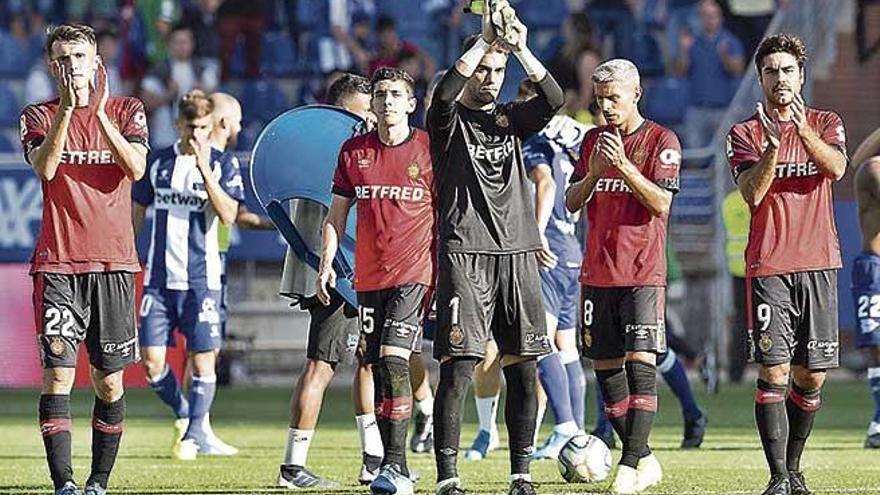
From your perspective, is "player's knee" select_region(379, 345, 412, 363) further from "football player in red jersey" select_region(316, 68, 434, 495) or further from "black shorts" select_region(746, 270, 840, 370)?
"black shorts" select_region(746, 270, 840, 370)

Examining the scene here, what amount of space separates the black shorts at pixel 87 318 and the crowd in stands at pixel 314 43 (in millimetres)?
14404

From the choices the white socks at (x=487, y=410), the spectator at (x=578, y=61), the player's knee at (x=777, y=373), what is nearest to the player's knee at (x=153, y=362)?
the white socks at (x=487, y=410)

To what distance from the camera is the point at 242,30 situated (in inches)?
992

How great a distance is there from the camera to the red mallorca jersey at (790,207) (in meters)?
8.92

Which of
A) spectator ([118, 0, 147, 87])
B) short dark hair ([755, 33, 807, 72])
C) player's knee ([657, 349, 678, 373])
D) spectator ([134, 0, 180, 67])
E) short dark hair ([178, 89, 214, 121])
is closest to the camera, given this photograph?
short dark hair ([755, 33, 807, 72])

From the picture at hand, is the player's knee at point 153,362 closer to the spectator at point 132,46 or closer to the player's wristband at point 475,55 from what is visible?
the player's wristband at point 475,55

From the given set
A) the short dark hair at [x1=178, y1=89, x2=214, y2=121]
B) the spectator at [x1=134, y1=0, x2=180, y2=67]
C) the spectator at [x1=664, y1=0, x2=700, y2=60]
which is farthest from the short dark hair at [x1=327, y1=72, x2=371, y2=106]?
the spectator at [x1=134, y1=0, x2=180, y2=67]

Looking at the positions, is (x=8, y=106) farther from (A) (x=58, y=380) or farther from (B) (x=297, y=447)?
(A) (x=58, y=380)

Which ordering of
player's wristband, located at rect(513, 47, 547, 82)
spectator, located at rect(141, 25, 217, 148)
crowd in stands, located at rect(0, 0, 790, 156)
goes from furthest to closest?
crowd in stands, located at rect(0, 0, 790, 156) → spectator, located at rect(141, 25, 217, 148) → player's wristband, located at rect(513, 47, 547, 82)

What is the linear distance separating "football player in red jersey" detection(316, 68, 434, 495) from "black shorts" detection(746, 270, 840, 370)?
1681 millimetres

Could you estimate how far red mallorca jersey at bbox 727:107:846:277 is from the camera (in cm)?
892

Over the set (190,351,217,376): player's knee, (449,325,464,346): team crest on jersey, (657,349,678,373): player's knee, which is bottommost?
(190,351,217,376): player's knee

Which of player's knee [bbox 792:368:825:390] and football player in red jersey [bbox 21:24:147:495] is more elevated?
football player in red jersey [bbox 21:24:147:495]

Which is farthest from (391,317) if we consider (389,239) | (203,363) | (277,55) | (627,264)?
(277,55)
